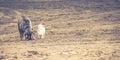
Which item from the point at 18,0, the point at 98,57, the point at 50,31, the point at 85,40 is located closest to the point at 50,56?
the point at 98,57

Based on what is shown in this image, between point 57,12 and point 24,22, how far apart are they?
603cm

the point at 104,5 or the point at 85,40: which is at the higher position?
the point at 104,5

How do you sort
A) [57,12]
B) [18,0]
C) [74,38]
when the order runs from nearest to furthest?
[74,38]
[57,12]
[18,0]

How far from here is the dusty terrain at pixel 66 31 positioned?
39.0 ft

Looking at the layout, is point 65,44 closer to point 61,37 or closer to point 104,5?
point 61,37

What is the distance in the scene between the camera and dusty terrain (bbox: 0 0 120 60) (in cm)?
1189

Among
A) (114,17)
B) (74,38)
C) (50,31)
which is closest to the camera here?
(74,38)

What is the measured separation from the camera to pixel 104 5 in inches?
843

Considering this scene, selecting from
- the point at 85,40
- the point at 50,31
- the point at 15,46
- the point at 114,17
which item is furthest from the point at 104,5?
the point at 15,46

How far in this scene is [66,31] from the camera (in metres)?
16.1

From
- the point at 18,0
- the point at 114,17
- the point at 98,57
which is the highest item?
the point at 18,0

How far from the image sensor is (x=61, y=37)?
1486cm

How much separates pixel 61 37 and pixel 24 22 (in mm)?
1990

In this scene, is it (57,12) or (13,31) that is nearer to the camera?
(13,31)
